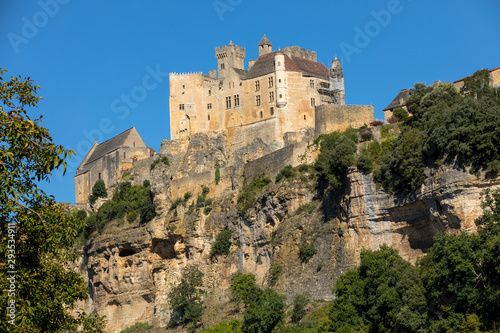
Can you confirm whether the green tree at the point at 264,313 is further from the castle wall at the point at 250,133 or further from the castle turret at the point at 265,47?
the castle turret at the point at 265,47

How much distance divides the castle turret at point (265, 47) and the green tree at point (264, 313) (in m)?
35.1

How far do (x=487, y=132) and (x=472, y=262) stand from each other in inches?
311

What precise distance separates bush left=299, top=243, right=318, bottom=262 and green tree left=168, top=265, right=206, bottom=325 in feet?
38.5

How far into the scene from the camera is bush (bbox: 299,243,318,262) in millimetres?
51875

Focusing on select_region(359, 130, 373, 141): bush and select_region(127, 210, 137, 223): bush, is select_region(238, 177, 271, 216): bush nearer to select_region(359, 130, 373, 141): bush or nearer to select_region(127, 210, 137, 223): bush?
select_region(359, 130, 373, 141): bush

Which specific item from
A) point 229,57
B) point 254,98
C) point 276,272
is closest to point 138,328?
point 276,272

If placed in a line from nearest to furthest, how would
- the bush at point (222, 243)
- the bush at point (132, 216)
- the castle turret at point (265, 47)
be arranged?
the bush at point (222, 243) → the bush at point (132, 216) → the castle turret at point (265, 47)

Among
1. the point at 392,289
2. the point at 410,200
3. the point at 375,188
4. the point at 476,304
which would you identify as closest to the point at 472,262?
the point at 476,304

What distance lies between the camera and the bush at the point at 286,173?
58812mm

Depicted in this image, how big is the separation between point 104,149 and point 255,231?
1350 inches

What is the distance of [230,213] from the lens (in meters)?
→ 62.8

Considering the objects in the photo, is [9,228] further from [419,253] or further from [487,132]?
[419,253]

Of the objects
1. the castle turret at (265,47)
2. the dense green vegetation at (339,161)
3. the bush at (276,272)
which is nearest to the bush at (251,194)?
the bush at (276,272)

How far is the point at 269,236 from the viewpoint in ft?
190
